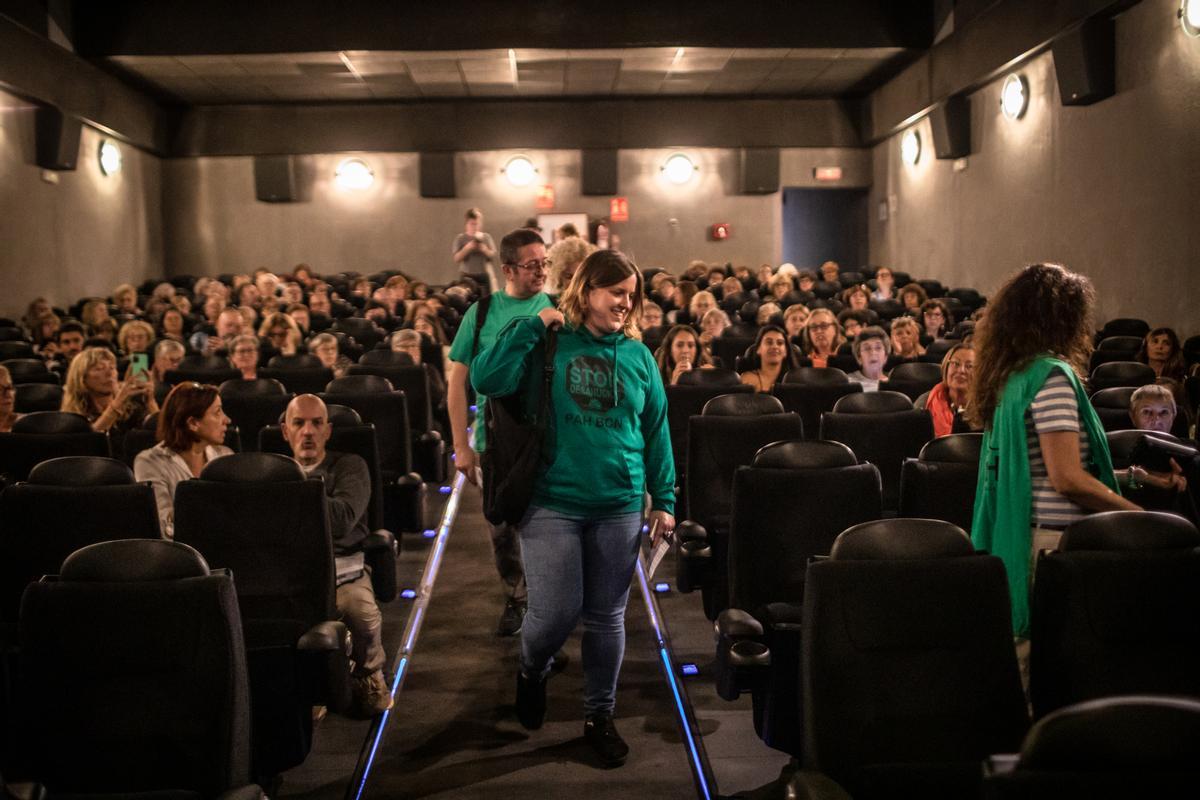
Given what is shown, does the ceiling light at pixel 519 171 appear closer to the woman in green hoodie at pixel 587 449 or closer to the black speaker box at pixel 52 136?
the black speaker box at pixel 52 136

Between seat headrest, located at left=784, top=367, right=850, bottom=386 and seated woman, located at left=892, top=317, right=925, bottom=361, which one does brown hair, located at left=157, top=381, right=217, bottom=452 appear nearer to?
seat headrest, located at left=784, top=367, right=850, bottom=386

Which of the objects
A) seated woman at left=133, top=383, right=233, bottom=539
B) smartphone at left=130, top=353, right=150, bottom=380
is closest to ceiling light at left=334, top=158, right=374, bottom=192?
smartphone at left=130, top=353, right=150, bottom=380

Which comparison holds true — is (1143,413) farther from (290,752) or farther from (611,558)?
(290,752)

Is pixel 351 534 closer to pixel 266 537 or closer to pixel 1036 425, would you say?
pixel 266 537

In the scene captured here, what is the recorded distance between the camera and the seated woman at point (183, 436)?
3730 mm

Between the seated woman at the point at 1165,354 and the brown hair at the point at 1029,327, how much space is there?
16.2 feet

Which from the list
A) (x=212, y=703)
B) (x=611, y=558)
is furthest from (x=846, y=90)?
(x=212, y=703)

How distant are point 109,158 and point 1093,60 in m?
11.5

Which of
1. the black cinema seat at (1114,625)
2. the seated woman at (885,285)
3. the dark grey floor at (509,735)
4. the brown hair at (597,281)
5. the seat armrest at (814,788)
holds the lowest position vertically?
the dark grey floor at (509,735)

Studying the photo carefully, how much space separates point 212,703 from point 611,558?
1128 millimetres

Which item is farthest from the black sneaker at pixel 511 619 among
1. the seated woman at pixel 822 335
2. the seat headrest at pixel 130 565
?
the seated woman at pixel 822 335

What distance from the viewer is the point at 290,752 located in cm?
267

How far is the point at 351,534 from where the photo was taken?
368 cm

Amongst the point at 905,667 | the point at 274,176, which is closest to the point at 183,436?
the point at 905,667
